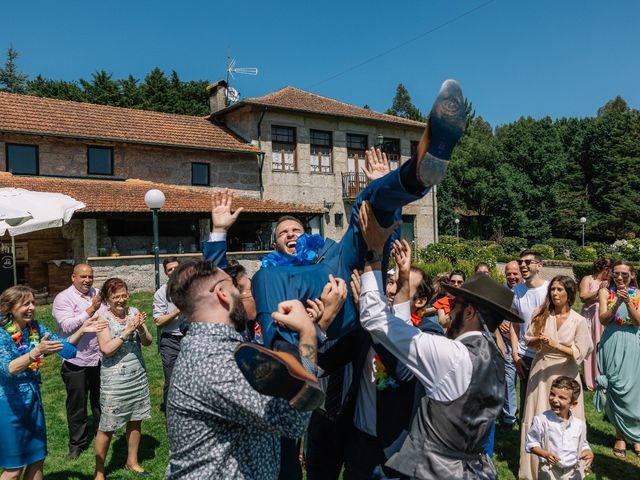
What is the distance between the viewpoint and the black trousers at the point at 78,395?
547 centimetres

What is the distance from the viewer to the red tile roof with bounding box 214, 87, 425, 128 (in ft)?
77.9

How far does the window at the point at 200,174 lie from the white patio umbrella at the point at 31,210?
13.1 m

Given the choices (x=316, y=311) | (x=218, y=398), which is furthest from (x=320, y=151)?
(x=218, y=398)

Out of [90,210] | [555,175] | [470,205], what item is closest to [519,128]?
[555,175]

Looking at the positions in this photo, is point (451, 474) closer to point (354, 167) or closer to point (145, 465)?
point (145, 465)

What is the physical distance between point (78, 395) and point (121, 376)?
90 centimetres

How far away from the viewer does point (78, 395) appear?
548cm

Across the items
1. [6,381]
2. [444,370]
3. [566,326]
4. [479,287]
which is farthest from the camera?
Answer: [566,326]

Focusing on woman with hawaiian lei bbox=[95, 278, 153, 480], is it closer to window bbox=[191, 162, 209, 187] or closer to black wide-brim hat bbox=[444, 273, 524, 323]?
black wide-brim hat bbox=[444, 273, 524, 323]

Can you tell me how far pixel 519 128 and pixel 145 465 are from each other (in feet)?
161

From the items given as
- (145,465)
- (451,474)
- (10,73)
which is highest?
(10,73)

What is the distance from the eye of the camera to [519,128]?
47812 mm

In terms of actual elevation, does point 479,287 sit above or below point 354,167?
below

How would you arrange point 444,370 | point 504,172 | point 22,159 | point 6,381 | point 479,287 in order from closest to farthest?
point 444,370 → point 479,287 → point 6,381 → point 22,159 → point 504,172
